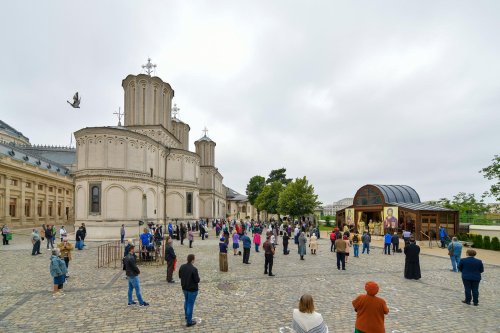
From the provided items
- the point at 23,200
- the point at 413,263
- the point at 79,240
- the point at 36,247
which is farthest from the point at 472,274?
the point at 23,200

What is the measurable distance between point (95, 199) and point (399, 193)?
104 ft

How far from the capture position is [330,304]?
9016 millimetres

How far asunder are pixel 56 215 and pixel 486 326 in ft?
188

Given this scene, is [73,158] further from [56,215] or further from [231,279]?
[231,279]

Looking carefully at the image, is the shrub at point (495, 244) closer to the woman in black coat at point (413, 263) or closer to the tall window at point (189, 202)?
the woman in black coat at point (413, 263)

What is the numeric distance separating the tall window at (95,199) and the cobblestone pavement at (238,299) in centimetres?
1376

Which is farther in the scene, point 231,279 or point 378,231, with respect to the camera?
point 378,231

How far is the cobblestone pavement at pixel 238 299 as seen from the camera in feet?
24.3

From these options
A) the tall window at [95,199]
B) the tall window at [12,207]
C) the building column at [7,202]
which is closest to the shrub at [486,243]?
the tall window at [95,199]

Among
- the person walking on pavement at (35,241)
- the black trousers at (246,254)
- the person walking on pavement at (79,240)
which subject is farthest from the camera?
the person walking on pavement at (79,240)

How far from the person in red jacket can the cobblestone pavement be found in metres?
2.41

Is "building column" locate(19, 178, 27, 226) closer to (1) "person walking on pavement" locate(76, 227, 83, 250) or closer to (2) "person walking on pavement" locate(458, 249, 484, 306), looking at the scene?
(1) "person walking on pavement" locate(76, 227, 83, 250)

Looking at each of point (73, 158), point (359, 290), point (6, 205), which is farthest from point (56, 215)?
point (359, 290)

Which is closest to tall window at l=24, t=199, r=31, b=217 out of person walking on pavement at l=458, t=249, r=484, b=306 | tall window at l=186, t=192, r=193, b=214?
tall window at l=186, t=192, r=193, b=214
